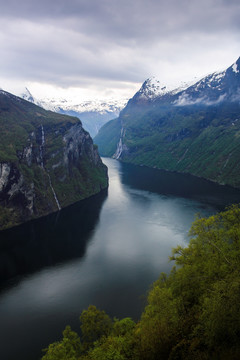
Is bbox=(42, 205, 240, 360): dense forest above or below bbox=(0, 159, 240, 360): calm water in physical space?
above

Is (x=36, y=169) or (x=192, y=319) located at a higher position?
(x=192, y=319)

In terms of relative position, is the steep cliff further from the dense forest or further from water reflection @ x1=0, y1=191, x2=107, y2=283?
the dense forest

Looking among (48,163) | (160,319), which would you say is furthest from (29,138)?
(160,319)

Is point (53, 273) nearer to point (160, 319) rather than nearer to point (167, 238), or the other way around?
point (167, 238)

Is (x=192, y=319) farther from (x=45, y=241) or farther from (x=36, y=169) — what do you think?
(x=36, y=169)

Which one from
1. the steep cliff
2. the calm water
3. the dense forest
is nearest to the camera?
the dense forest

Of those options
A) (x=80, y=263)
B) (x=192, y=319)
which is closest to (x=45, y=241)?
(x=80, y=263)

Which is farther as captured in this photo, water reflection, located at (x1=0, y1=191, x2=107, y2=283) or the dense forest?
water reflection, located at (x1=0, y1=191, x2=107, y2=283)

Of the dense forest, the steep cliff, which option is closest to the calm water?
the steep cliff
